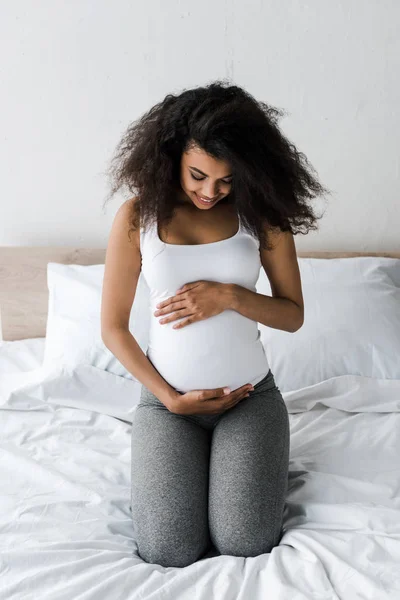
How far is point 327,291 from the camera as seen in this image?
2107 millimetres

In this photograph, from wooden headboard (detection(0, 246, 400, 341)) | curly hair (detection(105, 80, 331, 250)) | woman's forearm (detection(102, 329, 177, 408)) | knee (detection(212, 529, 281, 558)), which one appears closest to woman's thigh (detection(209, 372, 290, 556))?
knee (detection(212, 529, 281, 558))

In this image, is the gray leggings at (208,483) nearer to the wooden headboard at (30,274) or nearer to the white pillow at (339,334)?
the white pillow at (339,334)

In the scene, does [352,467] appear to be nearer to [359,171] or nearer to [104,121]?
[359,171]

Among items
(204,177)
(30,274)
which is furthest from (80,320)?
(204,177)

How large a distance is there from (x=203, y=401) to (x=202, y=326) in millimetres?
155

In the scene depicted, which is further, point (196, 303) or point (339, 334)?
point (339, 334)

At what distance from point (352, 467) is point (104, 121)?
137 cm

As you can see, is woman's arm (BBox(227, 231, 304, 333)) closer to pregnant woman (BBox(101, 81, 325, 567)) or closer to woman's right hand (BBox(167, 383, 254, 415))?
pregnant woman (BBox(101, 81, 325, 567))

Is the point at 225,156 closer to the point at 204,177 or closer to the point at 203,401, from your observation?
the point at 204,177

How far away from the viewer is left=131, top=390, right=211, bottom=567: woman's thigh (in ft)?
4.27

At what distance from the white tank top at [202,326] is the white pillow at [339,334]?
0.48 metres

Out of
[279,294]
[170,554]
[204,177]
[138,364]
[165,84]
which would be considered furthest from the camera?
[165,84]

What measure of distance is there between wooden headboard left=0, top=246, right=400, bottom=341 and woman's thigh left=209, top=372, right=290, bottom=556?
998 mm

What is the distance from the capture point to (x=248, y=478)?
1.36m
